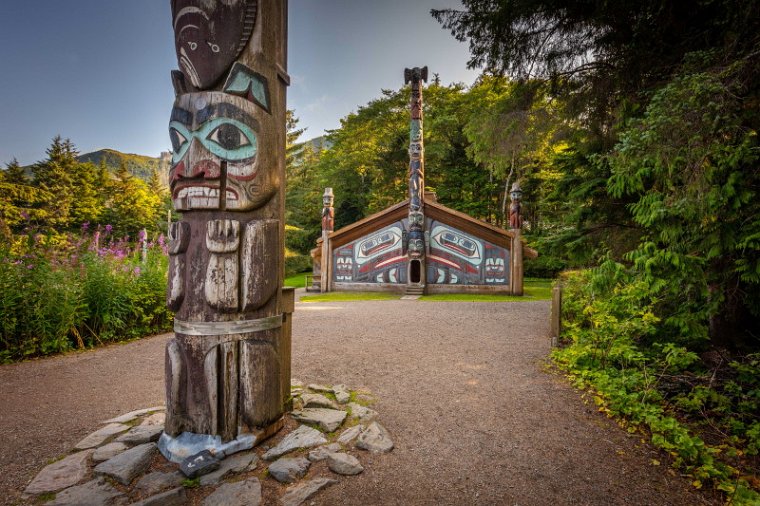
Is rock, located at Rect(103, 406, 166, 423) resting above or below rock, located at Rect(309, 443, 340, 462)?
above

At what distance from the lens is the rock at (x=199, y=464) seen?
2268 millimetres

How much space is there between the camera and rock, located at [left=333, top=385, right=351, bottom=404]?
357cm

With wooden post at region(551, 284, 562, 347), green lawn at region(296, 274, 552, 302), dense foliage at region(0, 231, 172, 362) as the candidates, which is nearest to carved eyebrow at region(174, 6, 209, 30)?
dense foliage at region(0, 231, 172, 362)

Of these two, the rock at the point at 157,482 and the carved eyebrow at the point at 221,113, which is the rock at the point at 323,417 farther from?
the carved eyebrow at the point at 221,113

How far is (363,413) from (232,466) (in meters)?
1.22

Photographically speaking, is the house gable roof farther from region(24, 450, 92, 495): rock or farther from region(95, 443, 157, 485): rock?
region(24, 450, 92, 495): rock

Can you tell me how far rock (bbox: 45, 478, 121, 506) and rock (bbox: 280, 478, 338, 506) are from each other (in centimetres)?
97

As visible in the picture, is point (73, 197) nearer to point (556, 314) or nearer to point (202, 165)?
point (202, 165)

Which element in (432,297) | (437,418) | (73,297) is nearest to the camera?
(437,418)

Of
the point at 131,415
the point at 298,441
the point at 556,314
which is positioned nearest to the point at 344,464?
the point at 298,441

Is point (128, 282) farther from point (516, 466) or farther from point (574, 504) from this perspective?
point (574, 504)

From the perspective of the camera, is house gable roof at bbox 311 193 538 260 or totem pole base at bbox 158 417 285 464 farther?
house gable roof at bbox 311 193 538 260

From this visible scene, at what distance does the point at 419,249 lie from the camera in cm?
1278

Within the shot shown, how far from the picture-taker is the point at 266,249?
266 cm
